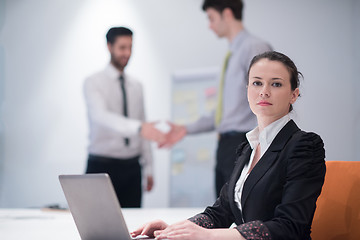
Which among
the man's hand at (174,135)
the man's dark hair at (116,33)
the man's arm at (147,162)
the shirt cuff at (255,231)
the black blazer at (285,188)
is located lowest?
A: the man's arm at (147,162)

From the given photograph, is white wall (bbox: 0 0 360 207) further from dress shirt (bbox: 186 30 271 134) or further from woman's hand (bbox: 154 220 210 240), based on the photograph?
woman's hand (bbox: 154 220 210 240)

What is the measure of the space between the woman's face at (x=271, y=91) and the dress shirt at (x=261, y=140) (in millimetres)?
27

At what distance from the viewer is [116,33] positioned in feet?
16.8

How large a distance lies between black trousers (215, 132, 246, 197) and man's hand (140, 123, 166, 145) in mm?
699

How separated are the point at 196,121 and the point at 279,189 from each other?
3481 millimetres

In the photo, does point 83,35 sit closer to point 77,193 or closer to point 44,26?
point 44,26

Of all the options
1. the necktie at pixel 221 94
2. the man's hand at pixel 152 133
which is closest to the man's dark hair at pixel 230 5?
the necktie at pixel 221 94

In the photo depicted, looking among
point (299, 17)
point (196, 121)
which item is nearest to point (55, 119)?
point (196, 121)

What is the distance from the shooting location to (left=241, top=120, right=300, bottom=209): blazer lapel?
1419 mm

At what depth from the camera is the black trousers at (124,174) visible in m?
4.64

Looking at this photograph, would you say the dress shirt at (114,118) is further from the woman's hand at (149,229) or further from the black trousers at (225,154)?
the woman's hand at (149,229)

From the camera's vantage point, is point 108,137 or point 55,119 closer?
point 108,137

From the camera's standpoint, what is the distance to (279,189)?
1.39 meters

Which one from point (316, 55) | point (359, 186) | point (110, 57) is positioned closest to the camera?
point (359, 186)
